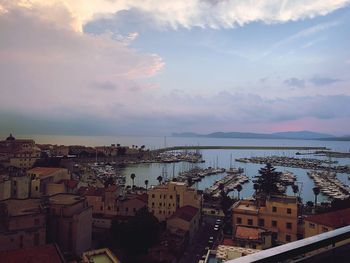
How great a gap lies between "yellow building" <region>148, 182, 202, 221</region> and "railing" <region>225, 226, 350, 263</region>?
38.7ft

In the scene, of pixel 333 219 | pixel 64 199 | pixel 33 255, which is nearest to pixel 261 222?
pixel 333 219

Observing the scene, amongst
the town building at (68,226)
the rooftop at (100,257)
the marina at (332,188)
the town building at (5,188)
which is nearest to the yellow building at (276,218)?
the rooftop at (100,257)

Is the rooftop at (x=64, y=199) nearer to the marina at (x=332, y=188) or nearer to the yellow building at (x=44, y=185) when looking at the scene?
the yellow building at (x=44, y=185)

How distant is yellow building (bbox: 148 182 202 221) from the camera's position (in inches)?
492

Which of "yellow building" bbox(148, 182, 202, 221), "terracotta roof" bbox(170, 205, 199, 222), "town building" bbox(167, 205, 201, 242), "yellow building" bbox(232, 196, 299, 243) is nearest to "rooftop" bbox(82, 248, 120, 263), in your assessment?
"town building" bbox(167, 205, 201, 242)

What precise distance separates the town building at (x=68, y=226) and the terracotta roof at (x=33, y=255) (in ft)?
9.08

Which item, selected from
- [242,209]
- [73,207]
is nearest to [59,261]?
[73,207]

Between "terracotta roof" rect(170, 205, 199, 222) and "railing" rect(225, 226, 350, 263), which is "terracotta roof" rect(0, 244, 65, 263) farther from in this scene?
"railing" rect(225, 226, 350, 263)

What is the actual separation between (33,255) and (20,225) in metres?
2.40

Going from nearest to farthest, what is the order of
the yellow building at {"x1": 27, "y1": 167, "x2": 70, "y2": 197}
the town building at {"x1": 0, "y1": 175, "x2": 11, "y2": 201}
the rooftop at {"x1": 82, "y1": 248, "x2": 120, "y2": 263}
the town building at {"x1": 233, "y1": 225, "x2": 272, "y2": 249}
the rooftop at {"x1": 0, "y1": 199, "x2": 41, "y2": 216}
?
the rooftop at {"x1": 82, "y1": 248, "x2": 120, "y2": 263}, the town building at {"x1": 233, "y1": 225, "x2": 272, "y2": 249}, the rooftop at {"x1": 0, "y1": 199, "x2": 41, "y2": 216}, the town building at {"x1": 0, "y1": 175, "x2": 11, "y2": 201}, the yellow building at {"x1": 27, "y1": 167, "x2": 70, "y2": 197}

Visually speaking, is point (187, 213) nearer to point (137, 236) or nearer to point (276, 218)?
point (137, 236)

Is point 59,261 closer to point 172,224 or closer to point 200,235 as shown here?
point 172,224

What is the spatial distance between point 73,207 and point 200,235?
452 cm

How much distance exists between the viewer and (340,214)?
8.49m
